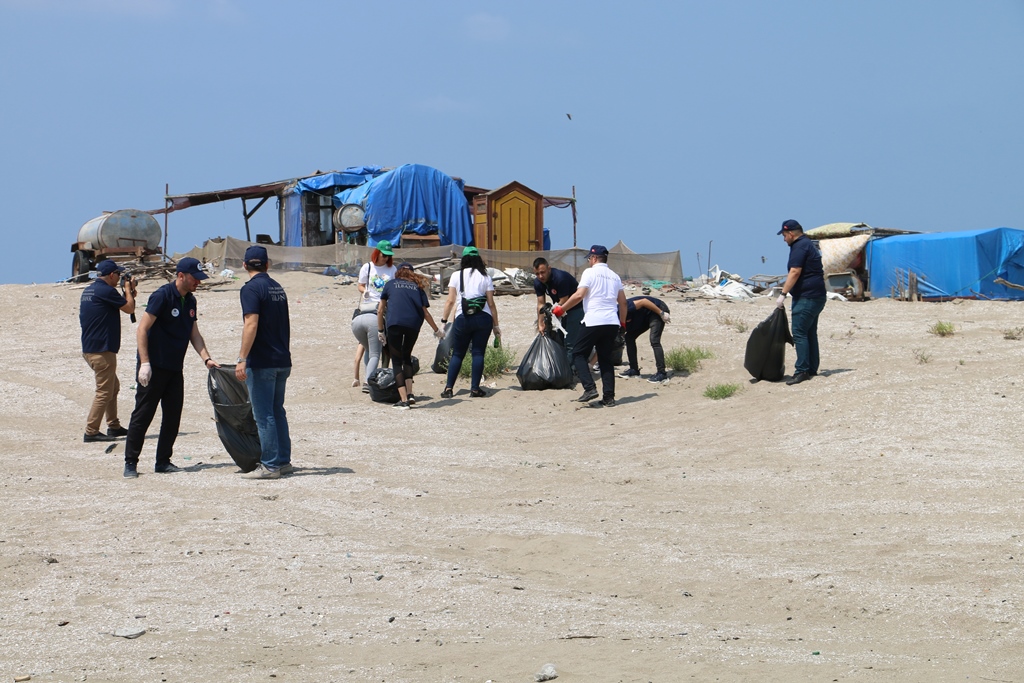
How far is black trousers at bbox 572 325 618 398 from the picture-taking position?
11.7 m

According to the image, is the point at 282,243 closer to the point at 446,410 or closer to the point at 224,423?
the point at 446,410

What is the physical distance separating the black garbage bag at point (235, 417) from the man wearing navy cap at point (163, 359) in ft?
0.45

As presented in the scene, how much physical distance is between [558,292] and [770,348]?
2.58 metres

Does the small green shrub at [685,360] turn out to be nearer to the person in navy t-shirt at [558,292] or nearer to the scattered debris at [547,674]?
the person in navy t-shirt at [558,292]

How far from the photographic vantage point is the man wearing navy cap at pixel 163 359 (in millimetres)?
8023

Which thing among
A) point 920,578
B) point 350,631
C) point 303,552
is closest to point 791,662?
point 920,578

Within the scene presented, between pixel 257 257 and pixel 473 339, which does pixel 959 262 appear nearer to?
pixel 473 339

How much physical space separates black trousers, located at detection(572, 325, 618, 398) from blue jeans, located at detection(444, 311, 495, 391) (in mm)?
1122

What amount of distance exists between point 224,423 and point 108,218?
22840 mm

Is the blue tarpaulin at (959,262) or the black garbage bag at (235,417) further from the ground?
the blue tarpaulin at (959,262)

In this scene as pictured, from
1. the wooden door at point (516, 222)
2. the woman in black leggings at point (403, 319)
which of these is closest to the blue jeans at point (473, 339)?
the woman in black leggings at point (403, 319)

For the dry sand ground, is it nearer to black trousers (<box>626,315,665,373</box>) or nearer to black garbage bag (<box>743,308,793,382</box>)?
black garbage bag (<box>743,308,793,382</box>)

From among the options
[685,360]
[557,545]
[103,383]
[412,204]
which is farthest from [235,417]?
[412,204]

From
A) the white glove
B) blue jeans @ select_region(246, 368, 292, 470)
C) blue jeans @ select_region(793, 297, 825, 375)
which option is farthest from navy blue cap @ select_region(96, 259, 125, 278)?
blue jeans @ select_region(793, 297, 825, 375)
